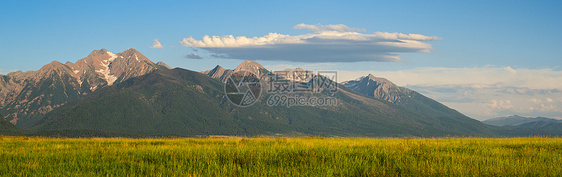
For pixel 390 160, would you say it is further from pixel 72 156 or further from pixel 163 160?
pixel 72 156

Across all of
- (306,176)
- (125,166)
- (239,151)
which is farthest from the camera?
(239,151)

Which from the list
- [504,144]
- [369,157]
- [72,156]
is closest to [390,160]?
[369,157]

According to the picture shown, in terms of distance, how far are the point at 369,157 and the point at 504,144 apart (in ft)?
34.1

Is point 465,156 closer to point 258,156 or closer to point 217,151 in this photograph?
point 258,156

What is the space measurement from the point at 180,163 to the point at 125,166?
78.1 inches

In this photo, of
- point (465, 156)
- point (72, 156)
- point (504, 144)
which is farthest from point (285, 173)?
point (504, 144)

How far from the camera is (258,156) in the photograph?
16.5m

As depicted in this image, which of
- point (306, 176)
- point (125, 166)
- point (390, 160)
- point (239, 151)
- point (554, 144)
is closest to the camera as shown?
point (306, 176)

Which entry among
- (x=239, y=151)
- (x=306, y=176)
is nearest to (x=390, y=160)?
(x=306, y=176)

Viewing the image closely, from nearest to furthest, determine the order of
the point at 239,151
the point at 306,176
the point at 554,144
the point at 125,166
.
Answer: the point at 306,176 < the point at 125,166 < the point at 239,151 < the point at 554,144

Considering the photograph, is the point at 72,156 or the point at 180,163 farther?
the point at 72,156

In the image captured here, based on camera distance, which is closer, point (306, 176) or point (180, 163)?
point (306, 176)

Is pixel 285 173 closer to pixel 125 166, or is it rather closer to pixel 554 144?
pixel 125 166

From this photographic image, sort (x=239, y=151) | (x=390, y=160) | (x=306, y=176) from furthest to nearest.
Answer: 1. (x=239, y=151)
2. (x=390, y=160)
3. (x=306, y=176)
